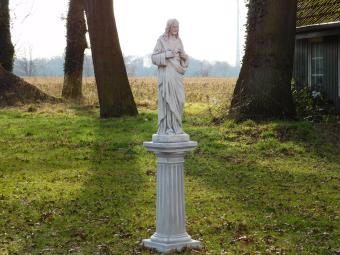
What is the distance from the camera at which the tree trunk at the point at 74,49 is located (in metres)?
32.5

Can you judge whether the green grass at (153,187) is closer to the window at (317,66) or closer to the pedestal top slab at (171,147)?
the pedestal top slab at (171,147)

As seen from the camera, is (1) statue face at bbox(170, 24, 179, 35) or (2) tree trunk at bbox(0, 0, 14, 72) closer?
(1) statue face at bbox(170, 24, 179, 35)

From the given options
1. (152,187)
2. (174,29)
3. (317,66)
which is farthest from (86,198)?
(317,66)

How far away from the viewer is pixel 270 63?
21.0 metres

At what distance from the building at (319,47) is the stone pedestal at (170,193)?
15.8 metres

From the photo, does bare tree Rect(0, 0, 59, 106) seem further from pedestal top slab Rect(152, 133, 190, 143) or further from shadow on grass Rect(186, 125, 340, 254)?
pedestal top slab Rect(152, 133, 190, 143)

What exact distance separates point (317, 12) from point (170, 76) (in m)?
18.2

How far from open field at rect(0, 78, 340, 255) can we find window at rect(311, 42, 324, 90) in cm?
522

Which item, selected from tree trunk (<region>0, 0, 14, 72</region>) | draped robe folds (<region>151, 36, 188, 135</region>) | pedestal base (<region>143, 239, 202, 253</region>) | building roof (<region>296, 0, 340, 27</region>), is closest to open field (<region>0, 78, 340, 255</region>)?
pedestal base (<region>143, 239, 202, 253</region>)

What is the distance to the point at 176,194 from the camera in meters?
9.00

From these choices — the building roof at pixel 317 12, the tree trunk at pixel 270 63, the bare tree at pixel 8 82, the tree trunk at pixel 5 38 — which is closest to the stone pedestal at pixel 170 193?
the tree trunk at pixel 270 63

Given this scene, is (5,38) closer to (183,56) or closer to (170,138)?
(183,56)

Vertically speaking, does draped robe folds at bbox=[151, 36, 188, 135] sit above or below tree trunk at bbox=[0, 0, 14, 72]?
below

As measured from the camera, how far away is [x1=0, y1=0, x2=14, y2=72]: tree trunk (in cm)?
3341
